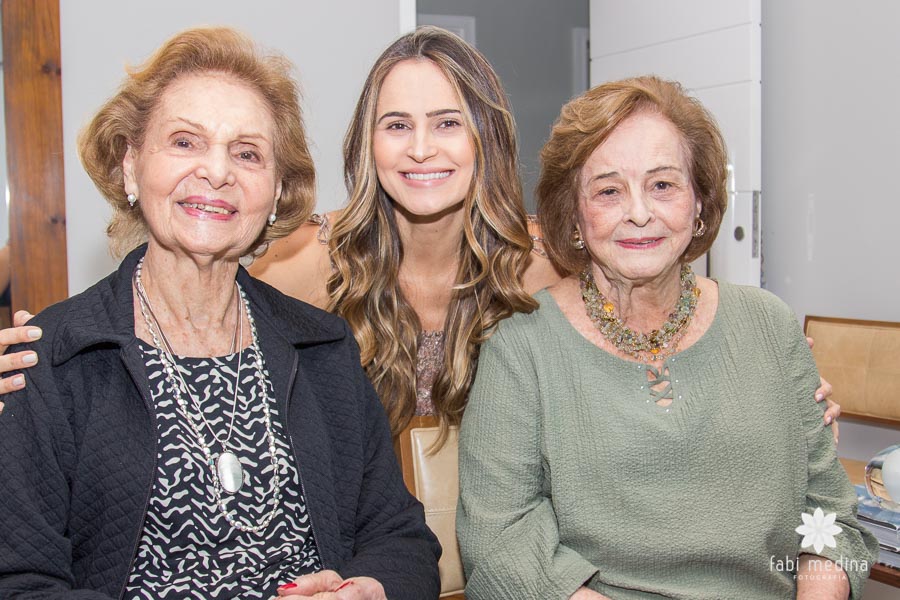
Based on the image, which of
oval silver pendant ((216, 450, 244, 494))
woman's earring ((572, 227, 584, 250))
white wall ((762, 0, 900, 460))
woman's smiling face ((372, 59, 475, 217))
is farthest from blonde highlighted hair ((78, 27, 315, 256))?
white wall ((762, 0, 900, 460))

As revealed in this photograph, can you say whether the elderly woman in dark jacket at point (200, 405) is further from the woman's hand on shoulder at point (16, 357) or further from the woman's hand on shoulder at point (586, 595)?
the woman's hand on shoulder at point (586, 595)

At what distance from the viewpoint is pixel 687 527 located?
5.11 feet

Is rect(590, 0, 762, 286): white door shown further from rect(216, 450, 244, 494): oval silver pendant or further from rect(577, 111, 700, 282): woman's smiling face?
rect(216, 450, 244, 494): oval silver pendant

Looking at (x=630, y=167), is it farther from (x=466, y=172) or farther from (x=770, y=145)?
(x=770, y=145)

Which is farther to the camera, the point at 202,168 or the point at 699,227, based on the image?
the point at 699,227

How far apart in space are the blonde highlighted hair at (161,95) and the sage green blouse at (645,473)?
0.60m

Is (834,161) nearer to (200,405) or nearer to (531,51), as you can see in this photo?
(531,51)

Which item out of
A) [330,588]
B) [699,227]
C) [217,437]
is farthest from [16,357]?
[699,227]

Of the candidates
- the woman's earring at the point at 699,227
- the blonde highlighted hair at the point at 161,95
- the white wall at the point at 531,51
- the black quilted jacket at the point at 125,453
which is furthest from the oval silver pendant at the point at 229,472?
the white wall at the point at 531,51

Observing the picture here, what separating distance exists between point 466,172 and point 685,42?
8.63ft

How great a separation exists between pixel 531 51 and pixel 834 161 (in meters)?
3.14

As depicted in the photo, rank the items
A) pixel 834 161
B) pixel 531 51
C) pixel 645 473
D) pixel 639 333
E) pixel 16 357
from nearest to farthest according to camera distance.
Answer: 1. pixel 16 357
2. pixel 645 473
3. pixel 639 333
4. pixel 834 161
5. pixel 531 51

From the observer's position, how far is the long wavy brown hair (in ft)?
6.51

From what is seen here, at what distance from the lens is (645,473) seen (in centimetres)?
159
